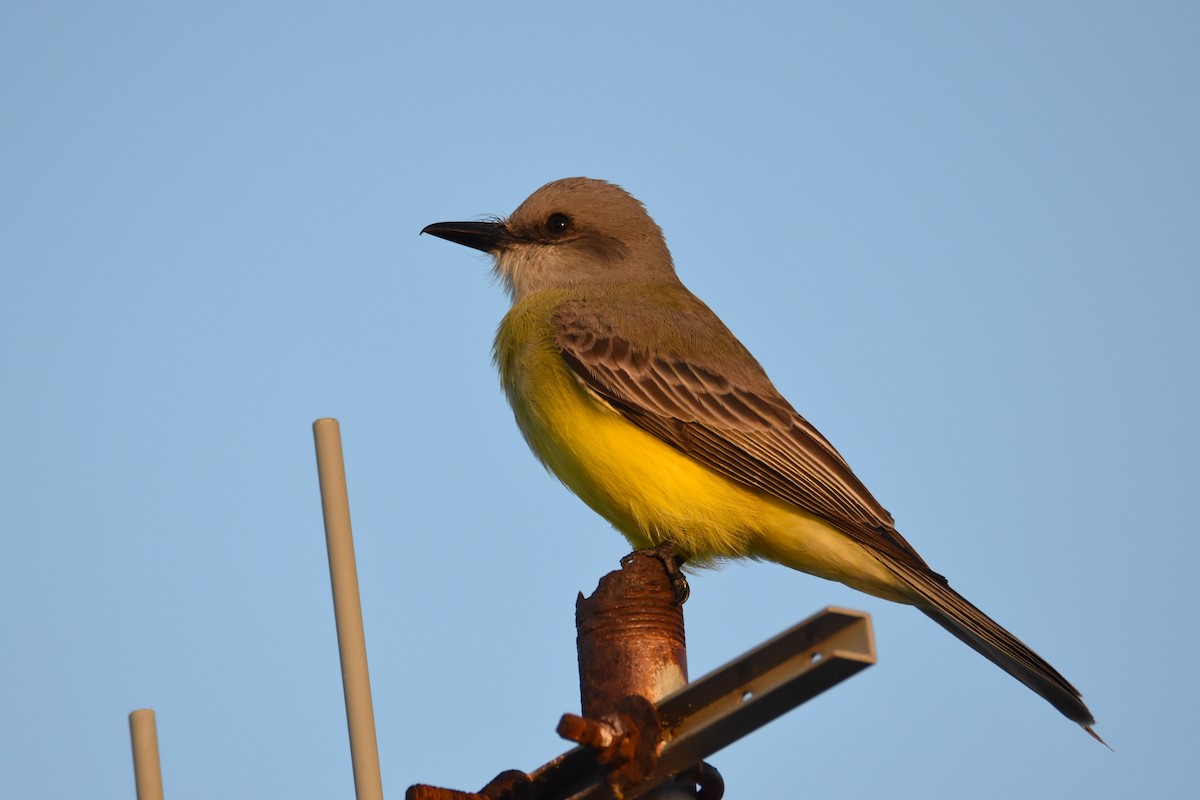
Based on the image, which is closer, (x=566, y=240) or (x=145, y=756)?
(x=145, y=756)

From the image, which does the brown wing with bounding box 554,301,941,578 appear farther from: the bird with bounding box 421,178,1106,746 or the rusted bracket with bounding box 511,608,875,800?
the rusted bracket with bounding box 511,608,875,800

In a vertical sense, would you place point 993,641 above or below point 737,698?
above

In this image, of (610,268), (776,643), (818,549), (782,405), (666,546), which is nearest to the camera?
(776,643)

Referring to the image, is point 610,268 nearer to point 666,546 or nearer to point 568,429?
point 568,429

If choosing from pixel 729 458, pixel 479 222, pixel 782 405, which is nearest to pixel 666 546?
pixel 729 458

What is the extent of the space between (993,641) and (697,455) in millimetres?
1630

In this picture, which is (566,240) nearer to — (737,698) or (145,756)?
(145,756)

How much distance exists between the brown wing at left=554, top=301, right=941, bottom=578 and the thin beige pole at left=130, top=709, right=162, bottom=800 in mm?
3510

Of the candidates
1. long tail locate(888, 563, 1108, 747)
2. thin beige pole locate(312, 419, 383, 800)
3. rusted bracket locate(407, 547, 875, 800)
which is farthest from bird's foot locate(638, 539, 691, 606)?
thin beige pole locate(312, 419, 383, 800)

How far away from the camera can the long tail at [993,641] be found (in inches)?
236

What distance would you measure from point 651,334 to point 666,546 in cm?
186

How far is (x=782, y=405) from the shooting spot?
769 centimetres

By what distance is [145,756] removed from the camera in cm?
393

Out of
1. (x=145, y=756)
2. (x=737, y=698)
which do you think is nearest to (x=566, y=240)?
(x=145, y=756)
